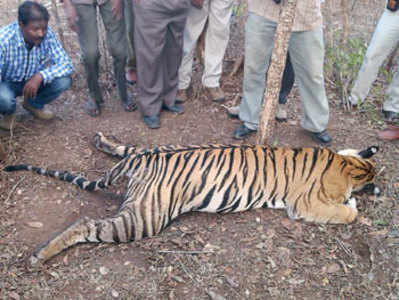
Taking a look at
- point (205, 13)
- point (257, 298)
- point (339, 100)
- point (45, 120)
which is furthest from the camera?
point (339, 100)

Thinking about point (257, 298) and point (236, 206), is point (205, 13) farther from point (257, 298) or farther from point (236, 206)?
point (257, 298)

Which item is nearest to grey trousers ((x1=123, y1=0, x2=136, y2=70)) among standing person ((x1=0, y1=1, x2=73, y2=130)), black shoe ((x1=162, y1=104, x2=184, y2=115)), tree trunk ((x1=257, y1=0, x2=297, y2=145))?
black shoe ((x1=162, y1=104, x2=184, y2=115))

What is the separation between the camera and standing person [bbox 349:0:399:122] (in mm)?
4586

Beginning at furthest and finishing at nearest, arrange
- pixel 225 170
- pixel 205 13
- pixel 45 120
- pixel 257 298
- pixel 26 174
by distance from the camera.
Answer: pixel 205 13, pixel 45 120, pixel 26 174, pixel 225 170, pixel 257 298

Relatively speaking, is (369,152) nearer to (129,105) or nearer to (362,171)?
(362,171)

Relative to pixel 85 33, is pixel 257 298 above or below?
below

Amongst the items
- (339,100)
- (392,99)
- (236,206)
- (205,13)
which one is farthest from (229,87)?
(236,206)

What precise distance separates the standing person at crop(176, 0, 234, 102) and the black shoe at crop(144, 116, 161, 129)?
65 cm

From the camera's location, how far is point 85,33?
4223 millimetres

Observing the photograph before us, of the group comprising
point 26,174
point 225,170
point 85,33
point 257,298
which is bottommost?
point 257,298

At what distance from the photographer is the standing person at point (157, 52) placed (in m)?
4.21

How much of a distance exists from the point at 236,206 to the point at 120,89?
97.5 inches

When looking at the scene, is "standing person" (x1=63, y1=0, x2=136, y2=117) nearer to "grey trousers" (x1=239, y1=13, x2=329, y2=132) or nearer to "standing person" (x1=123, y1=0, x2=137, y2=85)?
"standing person" (x1=123, y1=0, x2=137, y2=85)

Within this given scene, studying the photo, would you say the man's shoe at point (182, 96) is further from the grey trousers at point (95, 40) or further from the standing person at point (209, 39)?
the grey trousers at point (95, 40)
